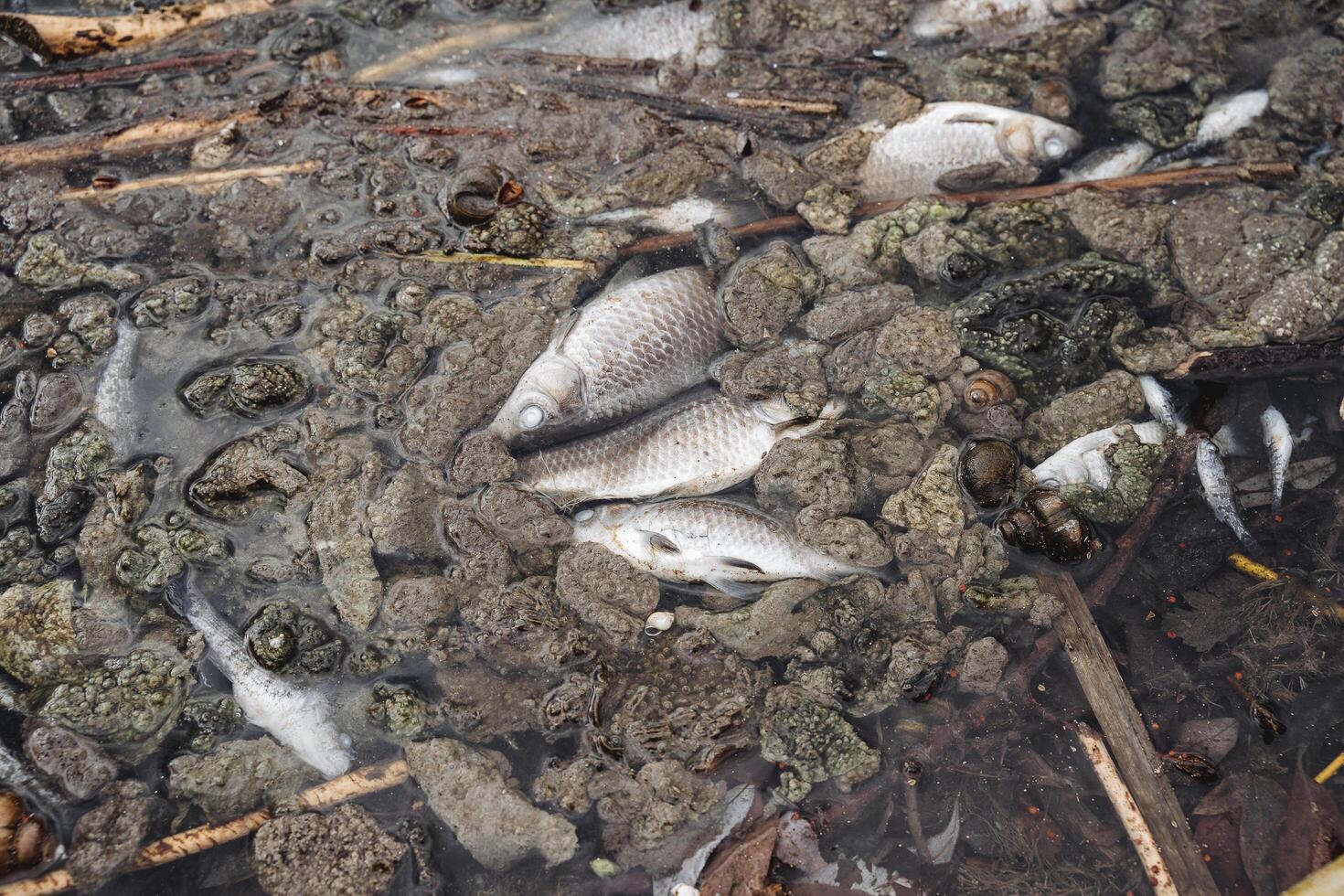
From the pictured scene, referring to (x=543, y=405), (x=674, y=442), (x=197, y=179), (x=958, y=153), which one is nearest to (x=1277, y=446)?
(x=958, y=153)

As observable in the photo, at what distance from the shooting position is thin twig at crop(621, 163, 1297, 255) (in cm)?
403

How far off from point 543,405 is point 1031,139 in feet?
8.90

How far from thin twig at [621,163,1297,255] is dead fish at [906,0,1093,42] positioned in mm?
982

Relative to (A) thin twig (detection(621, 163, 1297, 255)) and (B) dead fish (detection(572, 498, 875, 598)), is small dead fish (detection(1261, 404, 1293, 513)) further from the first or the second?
(B) dead fish (detection(572, 498, 875, 598))

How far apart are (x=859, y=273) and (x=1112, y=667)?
6.39 feet

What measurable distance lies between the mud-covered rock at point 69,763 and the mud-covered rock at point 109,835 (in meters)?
0.06

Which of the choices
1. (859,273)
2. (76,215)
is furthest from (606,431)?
(76,215)

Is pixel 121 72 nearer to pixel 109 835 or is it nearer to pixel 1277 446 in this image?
pixel 109 835

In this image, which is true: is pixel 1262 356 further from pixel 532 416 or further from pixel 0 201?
pixel 0 201

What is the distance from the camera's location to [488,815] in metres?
3.10

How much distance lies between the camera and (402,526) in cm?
341

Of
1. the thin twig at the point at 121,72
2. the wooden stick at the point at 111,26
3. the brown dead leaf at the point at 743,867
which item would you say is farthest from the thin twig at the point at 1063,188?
the wooden stick at the point at 111,26

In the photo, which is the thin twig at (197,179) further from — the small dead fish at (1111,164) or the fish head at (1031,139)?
the small dead fish at (1111,164)

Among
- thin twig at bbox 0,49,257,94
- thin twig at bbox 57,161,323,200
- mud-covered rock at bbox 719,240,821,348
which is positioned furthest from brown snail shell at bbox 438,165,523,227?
thin twig at bbox 0,49,257,94
